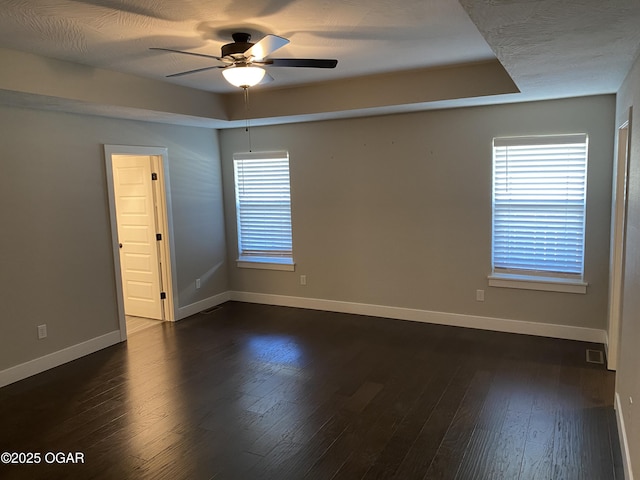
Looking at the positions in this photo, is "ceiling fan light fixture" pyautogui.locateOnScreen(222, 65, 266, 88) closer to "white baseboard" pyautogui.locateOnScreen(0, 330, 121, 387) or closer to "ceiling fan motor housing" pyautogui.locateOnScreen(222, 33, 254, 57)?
"ceiling fan motor housing" pyautogui.locateOnScreen(222, 33, 254, 57)

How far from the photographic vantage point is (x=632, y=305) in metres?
2.56

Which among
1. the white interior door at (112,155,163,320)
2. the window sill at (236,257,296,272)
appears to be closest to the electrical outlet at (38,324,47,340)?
the white interior door at (112,155,163,320)

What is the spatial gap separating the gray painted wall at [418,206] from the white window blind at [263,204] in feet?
0.46

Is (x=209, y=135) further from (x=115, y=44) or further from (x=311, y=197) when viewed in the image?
(x=115, y=44)

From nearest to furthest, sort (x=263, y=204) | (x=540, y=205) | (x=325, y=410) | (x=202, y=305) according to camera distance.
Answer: (x=325, y=410), (x=540, y=205), (x=202, y=305), (x=263, y=204)

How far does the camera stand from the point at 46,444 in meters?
3.08

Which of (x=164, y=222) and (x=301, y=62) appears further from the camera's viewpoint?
(x=164, y=222)

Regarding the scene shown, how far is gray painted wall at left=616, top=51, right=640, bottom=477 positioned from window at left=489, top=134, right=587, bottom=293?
58.8 inches

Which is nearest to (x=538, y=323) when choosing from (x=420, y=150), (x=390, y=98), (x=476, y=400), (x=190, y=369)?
(x=476, y=400)

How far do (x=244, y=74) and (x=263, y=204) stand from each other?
10.8ft

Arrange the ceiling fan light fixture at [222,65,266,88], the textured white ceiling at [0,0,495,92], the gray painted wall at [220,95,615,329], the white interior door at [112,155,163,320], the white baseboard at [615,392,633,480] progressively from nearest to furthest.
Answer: the white baseboard at [615,392,633,480] < the textured white ceiling at [0,0,495,92] < the ceiling fan light fixture at [222,65,266,88] < the gray painted wall at [220,95,615,329] < the white interior door at [112,155,163,320]

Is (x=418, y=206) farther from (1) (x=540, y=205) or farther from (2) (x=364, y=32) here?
(2) (x=364, y=32)

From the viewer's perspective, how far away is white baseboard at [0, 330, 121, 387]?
4.05 m

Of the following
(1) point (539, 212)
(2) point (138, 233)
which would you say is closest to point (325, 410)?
(1) point (539, 212)
